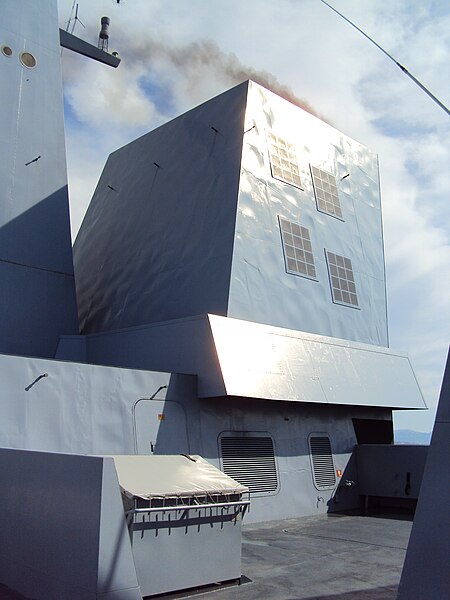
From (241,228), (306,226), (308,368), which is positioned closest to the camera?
(308,368)

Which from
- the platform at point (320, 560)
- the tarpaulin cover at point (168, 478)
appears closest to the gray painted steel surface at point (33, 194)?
the platform at point (320, 560)

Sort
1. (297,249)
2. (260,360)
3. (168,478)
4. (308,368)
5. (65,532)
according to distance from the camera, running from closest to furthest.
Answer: (65,532) < (168,478) < (260,360) < (308,368) < (297,249)

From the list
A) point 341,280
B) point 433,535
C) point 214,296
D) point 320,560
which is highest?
point 341,280

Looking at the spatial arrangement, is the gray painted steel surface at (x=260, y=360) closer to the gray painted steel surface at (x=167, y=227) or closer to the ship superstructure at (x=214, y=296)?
the ship superstructure at (x=214, y=296)

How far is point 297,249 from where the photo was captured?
12.6 m

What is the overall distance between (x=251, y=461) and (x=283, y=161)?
654 cm

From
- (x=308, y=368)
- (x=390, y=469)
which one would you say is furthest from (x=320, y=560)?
(x=390, y=469)

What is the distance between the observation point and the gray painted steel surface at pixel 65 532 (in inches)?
190

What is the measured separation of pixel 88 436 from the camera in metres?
8.35

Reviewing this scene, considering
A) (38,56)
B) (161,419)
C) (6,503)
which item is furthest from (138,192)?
(6,503)

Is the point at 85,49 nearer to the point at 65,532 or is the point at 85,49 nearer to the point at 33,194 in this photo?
the point at 33,194

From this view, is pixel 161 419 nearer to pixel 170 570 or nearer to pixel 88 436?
pixel 88 436

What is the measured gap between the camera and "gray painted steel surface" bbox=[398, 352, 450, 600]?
10.9ft

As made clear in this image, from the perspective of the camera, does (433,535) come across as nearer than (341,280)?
Yes
